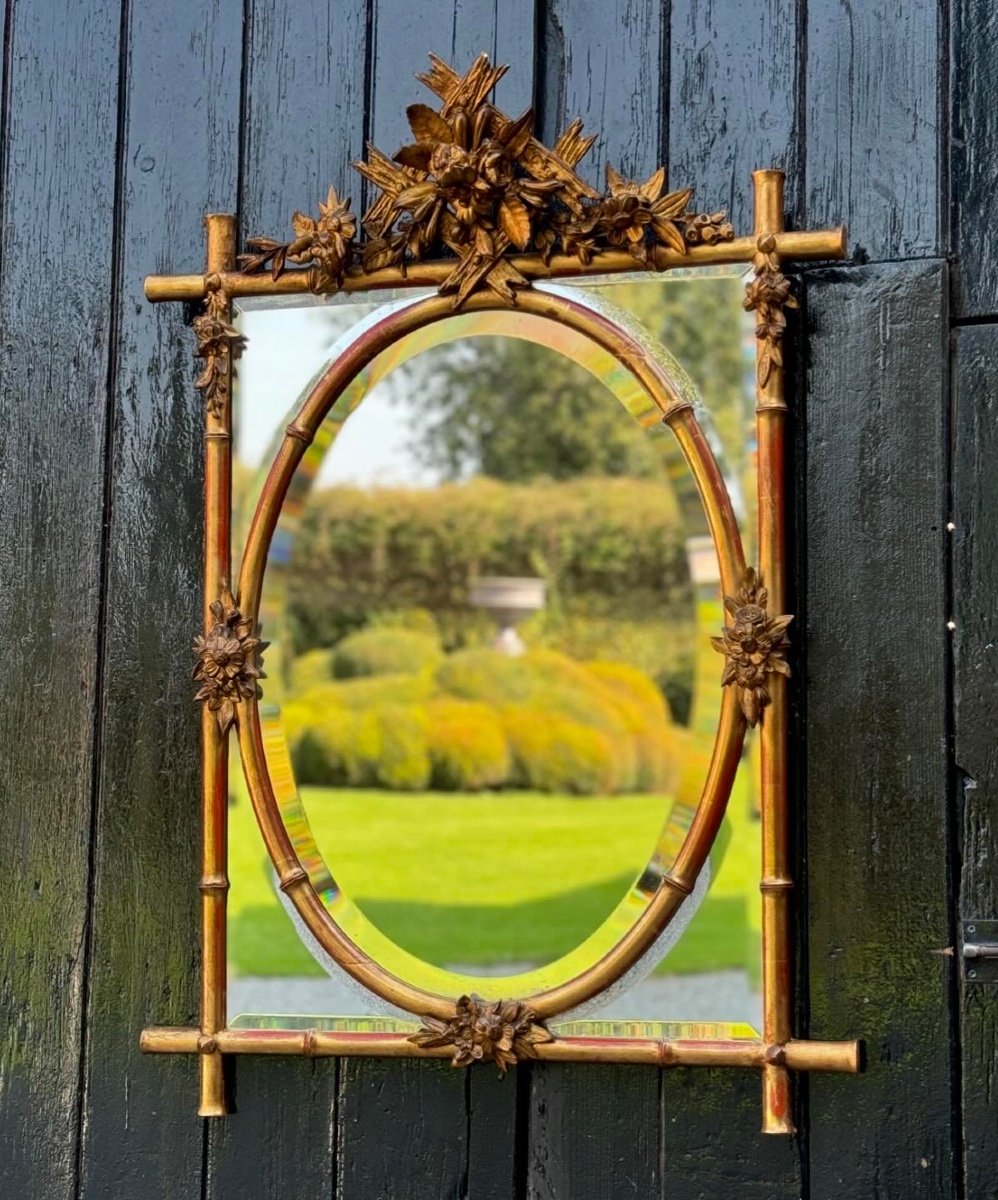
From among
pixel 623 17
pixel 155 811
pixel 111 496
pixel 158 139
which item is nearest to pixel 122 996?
pixel 155 811

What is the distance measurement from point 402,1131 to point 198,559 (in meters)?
0.58

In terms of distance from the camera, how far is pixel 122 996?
4.41ft

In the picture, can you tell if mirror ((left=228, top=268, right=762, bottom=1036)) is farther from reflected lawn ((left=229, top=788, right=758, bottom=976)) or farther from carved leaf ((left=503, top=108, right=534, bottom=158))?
carved leaf ((left=503, top=108, right=534, bottom=158))

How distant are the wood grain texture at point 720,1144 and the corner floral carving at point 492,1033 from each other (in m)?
0.13

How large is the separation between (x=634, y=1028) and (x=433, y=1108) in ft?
0.67

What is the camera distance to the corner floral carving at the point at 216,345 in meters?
1.34

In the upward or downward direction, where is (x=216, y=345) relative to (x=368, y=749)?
upward

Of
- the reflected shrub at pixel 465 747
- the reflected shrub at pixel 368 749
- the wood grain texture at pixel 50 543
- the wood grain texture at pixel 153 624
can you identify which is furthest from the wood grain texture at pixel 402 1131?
Result: the reflected shrub at pixel 465 747

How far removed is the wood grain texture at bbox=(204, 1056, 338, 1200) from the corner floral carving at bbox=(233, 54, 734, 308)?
0.75m

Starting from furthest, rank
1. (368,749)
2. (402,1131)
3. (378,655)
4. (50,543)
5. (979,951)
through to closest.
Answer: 1. (378,655)
2. (368,749)
3. (50,543)
4. (402,1131)
5. (979,951)

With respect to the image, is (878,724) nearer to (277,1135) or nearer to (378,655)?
(277,1135)

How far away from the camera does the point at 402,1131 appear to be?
1.28m

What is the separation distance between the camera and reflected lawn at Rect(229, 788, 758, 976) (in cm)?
355

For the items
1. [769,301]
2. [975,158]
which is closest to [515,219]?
[769,301]
